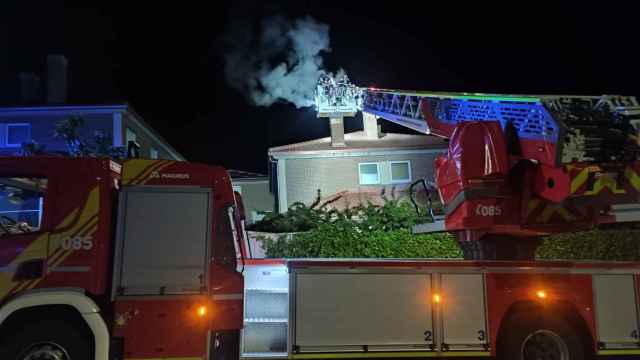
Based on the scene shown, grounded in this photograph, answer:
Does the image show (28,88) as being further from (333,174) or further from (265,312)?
(265,312)

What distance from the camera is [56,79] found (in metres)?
25.9

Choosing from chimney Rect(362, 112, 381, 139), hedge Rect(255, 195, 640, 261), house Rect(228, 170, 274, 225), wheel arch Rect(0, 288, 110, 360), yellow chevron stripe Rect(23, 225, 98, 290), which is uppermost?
chimney Rect(362, 112, 381, 139)

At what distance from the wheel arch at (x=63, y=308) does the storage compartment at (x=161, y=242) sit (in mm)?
340

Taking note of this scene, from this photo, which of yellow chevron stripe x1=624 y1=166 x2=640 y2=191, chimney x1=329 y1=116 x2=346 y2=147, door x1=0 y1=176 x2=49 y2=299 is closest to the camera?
→ door x1=0 y1=176 x2=49 y2=299

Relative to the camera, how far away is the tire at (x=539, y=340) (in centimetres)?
736

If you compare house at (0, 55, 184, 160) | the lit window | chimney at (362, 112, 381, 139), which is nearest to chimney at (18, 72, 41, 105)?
house at (0, 55, 184, 160)

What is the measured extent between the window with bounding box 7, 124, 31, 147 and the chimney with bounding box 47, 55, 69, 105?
1.54m

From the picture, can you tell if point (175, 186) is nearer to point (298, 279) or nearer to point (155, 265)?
point (155, 265)

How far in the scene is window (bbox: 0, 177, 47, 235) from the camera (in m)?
6.43

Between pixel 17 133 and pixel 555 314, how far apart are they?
2344 cm

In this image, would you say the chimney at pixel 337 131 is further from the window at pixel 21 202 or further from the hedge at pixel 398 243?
the window at pixel 21 202

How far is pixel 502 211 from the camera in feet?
24.7

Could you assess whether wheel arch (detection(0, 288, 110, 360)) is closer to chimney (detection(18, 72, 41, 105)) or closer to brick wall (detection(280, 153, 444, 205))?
brick wall (detection(280, 153, 444, 205))

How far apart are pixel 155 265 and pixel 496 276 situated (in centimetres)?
408
